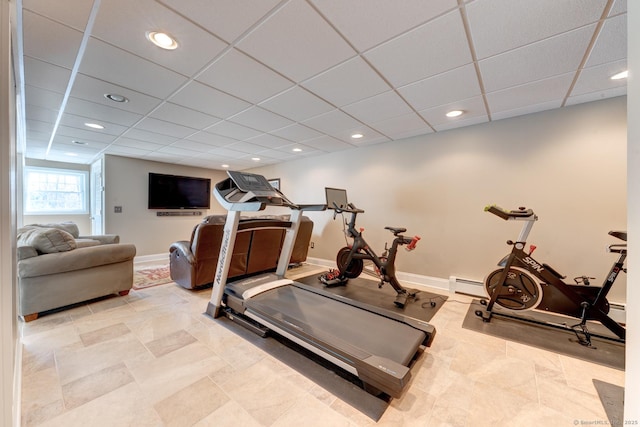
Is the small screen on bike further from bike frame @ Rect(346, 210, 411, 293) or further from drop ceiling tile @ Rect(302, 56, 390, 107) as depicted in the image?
drop ceiling tile @ Rect(302, 56, 390, 107)

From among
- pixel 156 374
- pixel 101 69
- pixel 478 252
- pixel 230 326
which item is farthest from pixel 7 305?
pixel 478 252

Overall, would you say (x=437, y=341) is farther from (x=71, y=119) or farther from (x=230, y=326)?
(x=71, y=119)

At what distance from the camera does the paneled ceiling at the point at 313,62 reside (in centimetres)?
145

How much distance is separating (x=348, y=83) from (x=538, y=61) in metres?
1.52

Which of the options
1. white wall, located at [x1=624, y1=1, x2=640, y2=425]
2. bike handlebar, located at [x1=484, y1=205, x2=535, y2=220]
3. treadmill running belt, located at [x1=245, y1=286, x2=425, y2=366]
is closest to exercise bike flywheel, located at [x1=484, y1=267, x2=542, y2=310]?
bike handlebar, located at [x1=484, y1=205, x2=535, y2=220]

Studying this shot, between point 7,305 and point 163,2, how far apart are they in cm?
173

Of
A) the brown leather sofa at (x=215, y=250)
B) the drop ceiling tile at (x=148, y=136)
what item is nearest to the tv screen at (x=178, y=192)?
the drop ceiling tile at (x=148, y=136)

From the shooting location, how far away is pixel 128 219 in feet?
17.5

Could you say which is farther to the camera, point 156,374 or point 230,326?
point 230,326

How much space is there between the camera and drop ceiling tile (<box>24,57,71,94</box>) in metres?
1.93

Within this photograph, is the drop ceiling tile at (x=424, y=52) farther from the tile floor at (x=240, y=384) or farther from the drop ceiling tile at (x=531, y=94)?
the tile floor at (x=240, y=384)

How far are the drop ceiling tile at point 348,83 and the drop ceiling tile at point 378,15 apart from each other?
0.96 ft

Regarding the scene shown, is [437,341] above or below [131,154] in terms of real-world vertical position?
below

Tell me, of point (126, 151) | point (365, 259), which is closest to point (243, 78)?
point (365, 259)
